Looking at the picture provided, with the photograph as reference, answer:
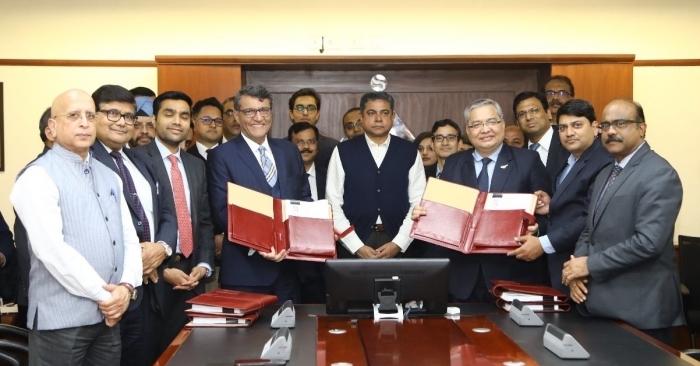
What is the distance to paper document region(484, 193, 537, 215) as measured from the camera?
3691 millimetres

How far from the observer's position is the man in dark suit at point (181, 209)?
3.80 metres

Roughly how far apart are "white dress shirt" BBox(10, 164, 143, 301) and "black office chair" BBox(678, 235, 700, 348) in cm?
398

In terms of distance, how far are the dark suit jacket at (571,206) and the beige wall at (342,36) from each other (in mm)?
2440

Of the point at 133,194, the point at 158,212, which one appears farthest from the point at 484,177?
the point at 133,194

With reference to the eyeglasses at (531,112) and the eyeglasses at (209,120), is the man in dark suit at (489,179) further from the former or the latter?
the eyeglasses at (209,120)

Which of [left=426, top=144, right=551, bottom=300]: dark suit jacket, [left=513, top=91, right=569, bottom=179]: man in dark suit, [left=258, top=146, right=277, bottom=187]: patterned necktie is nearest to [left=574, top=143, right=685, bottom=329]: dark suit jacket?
[left=426, top=144, right=551, bottom=300]: dark suit jacket

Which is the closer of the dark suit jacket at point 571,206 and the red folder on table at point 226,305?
the red folder on table at point 226,305

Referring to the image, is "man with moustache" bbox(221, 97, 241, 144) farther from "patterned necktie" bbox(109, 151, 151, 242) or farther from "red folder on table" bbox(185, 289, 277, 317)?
"red folder on table" bbox(185, 289, 277, 317)

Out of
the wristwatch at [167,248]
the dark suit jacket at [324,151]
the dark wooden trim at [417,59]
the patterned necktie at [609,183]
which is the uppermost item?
the dark wooden trim at [417,59]

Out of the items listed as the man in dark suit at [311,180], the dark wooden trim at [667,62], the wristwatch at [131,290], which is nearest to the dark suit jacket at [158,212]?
the wristwatch at [131,290]

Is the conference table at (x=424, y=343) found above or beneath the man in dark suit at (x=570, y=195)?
beneath

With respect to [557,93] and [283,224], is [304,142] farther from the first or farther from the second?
[557,93]

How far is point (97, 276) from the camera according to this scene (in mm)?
2814

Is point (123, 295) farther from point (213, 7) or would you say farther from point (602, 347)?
point (213, 7)
